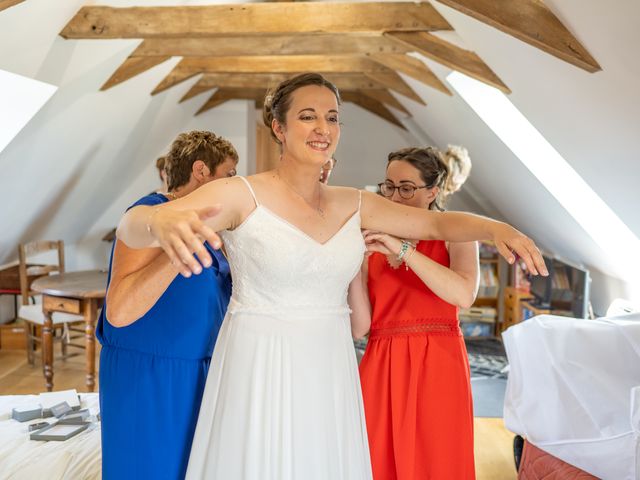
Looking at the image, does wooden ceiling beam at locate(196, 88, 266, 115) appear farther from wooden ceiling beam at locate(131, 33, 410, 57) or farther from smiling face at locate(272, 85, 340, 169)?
smiling face at locate(272, 85, 340, 169)

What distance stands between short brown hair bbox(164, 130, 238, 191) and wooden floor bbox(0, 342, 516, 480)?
2.15m

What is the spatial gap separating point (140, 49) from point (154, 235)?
3.43m

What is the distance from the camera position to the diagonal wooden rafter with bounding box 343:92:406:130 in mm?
7727

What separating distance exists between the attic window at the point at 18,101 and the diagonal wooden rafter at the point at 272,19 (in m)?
0.57

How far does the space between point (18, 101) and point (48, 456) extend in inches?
85.7

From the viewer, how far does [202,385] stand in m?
1.65

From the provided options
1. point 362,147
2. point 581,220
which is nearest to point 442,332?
point 581,220

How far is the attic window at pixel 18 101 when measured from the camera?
3.55 m

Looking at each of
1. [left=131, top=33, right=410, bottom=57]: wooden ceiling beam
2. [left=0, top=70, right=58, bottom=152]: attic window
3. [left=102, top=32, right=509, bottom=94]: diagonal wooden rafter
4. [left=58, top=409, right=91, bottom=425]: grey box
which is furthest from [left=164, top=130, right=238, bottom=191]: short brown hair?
[left=131, top=33, right=410, bottom=57]: wooden ceiling beam

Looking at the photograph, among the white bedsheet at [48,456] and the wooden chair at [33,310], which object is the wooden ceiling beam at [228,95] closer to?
the wooden chair at [33,310]

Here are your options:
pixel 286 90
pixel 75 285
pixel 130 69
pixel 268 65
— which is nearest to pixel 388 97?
pixel 268 65

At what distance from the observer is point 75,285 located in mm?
4113

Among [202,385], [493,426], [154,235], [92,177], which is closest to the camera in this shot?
[154,235]

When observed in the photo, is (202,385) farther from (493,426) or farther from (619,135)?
(493,426)
